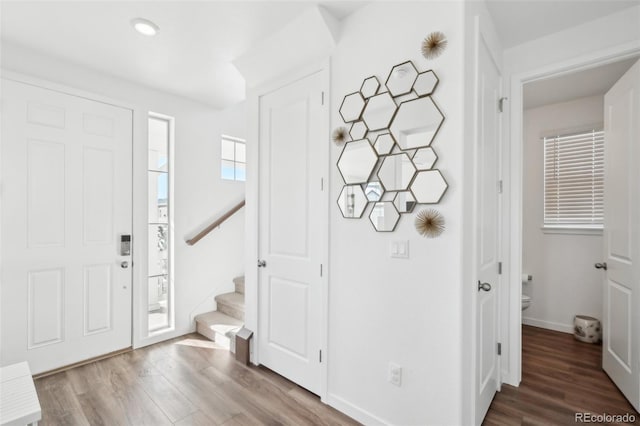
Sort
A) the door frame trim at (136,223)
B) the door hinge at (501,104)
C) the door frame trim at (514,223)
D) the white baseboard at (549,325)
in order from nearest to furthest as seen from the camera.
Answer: the door hinge at (501,104), the door frame trim at (514,223), the door frame trim at (136,223), the white baseboard at (549,325)

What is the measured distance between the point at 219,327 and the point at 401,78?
269 cm

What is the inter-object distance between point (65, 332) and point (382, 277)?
2.57m

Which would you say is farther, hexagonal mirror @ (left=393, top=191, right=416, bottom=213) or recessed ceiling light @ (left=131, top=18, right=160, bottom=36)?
recessed ceiling light @ (left=131, top=18, right=160, bottom=36)

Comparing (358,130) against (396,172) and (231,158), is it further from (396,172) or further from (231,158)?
(231,158)

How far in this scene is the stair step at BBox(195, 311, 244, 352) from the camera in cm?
291

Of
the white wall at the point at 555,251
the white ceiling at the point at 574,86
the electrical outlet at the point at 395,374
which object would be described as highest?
the white ceiling at the point at 574,86

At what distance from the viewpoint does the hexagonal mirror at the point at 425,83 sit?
1.59m

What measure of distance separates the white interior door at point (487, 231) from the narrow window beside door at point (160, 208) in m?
2.78

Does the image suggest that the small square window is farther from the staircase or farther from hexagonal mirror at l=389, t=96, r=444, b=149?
hexagonal mirror at l=389, t=96, r=444, b=149

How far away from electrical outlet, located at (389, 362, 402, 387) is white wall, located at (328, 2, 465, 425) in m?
0.02

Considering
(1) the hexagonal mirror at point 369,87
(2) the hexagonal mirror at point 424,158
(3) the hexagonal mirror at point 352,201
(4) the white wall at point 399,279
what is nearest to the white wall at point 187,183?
(4) the white wall at point 399,279

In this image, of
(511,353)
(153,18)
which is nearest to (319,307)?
(511,353)

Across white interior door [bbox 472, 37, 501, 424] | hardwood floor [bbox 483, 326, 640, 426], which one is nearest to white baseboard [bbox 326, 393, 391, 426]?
white interior door [bbox 472, 37, 501, 424]

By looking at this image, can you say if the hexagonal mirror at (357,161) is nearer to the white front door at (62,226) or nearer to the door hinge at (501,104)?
the door hinge at (501,104)
